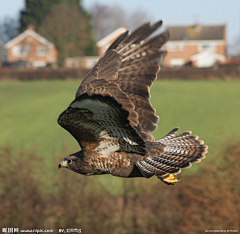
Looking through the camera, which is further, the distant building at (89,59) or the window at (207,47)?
the window at (207,47)

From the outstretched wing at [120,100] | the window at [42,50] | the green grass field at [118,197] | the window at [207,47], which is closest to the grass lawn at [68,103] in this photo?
the green grass field at [118,197]

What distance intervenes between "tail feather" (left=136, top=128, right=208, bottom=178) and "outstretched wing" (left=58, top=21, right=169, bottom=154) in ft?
0.83

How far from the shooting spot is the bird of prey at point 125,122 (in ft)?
14.1

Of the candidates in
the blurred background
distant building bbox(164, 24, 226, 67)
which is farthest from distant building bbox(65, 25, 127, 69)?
distant building bbox(164, 24, 226, 67)

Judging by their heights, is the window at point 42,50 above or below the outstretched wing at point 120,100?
above

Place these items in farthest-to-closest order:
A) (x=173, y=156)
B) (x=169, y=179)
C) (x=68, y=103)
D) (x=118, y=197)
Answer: (x=68, y=103), (x=118, y=197), (x=173, y=156), (x=169, y=179)

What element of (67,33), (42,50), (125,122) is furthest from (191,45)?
(125,122)

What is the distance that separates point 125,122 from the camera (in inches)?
167

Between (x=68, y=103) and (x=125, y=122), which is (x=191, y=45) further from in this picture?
(x=125, y=122)

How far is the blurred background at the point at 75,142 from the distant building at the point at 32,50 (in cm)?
21

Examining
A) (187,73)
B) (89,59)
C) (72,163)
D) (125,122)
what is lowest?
(72,163)

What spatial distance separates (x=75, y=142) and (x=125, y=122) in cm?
2465

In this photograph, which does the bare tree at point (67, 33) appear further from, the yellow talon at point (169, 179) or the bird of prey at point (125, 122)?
the yellow talon at point (169, 179)

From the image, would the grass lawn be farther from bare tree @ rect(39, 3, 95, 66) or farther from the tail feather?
the tail feather
